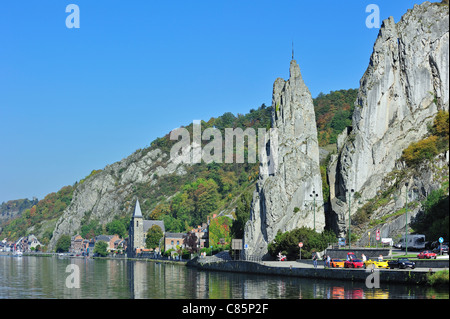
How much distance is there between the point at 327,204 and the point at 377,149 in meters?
12.6

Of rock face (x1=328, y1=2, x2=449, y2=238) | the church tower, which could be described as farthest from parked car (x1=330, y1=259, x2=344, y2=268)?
the church tower

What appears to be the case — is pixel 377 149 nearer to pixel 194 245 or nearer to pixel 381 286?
pixel 381 286

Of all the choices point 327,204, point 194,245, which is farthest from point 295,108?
point 194,245

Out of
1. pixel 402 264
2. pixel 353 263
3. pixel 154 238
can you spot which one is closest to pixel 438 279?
pixel 402 264

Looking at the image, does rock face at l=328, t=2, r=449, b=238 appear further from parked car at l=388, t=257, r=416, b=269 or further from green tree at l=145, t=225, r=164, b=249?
green tree at l=145, t=225, r=164, b=249

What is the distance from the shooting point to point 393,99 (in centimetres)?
9269

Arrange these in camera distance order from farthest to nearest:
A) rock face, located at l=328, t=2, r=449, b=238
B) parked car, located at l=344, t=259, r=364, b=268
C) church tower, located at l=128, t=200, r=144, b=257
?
church tower, located at l=128, t=200, r=144, b=257 < rock face, located at l=328, t=2, r=449, b=238 < parked car, located at l=344, t=259, r=364, b=268

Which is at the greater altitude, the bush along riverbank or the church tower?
the bush along riverbank

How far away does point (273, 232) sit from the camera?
93000 millimetres

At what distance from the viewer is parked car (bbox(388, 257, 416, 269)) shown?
52.4 metres

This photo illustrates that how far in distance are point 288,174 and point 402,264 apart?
43.6 meters

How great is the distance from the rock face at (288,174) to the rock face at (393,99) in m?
4.43

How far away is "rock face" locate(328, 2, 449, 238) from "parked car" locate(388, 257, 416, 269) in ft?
102
